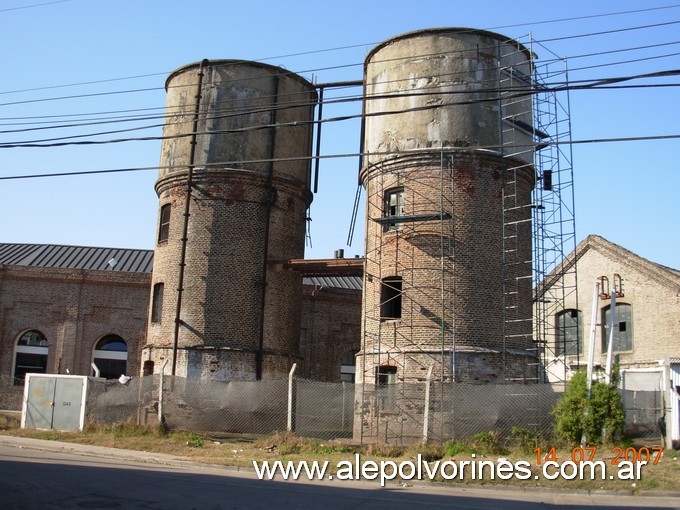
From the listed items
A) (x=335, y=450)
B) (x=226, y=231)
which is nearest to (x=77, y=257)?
(x=226, y=231)

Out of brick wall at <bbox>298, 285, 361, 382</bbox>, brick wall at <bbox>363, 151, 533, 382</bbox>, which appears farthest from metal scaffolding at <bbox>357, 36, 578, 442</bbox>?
brick wall at <bbox>298, 285, 361, 382</bbox>

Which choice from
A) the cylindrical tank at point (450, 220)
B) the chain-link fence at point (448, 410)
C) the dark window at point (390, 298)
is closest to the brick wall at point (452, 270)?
the cylindrical tank at point (450, 220)

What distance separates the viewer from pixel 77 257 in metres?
40.7

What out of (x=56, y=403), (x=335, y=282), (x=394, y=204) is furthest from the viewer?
(x=335, y=282)

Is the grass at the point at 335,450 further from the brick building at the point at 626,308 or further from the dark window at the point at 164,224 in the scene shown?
the brick building at the point at 626,308

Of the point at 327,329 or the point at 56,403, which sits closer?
the point at 56,403

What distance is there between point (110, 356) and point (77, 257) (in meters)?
6.97

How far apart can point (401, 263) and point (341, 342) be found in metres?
13.3

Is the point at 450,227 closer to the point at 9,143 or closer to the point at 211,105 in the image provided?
the point at 211,105

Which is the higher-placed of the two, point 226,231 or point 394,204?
point 394,204

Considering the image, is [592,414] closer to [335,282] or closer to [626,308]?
[626,308]

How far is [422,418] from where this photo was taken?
843 inches

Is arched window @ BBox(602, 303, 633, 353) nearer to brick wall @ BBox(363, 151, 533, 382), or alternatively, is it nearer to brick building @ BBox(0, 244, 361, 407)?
brick wall @ BBox(363, 151, 533, 382)

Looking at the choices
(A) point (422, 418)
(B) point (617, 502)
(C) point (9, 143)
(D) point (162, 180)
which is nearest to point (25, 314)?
(D) point (162, 180)
